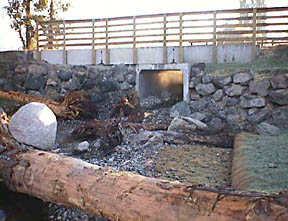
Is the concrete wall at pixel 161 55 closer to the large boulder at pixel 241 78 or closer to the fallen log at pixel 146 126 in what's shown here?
the large boulder at pixel 241 78

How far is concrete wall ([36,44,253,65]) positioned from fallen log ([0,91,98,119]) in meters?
2.73

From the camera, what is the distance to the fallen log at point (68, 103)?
9.16 m

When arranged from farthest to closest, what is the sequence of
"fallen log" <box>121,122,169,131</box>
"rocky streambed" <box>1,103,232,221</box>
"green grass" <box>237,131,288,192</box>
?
"fallen log" <box>121,122,169,131</box>
"green grass" <box>237,131,288,192</box>
"rocky streambed" <box>1,103,232,221</box>

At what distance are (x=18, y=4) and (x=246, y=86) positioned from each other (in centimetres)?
1278

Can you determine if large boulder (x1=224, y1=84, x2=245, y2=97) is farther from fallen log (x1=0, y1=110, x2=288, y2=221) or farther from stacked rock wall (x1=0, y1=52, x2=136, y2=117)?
fallen log (x1=0, y1=110, x2=288, y2=221)

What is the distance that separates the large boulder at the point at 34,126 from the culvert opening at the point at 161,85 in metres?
5.40

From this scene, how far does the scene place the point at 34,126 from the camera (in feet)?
21.1

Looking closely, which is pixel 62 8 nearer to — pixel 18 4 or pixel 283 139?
pixel 18 4

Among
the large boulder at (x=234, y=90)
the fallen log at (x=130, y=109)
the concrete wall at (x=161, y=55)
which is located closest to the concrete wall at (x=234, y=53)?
the concrete wall at (x=161, y=55)

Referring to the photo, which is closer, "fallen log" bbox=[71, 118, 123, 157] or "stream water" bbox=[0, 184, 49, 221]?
"stream water" bbox=[0, 184, 49, 221]

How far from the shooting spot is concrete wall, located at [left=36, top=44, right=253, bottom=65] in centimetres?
1034

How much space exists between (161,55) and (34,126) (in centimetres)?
604

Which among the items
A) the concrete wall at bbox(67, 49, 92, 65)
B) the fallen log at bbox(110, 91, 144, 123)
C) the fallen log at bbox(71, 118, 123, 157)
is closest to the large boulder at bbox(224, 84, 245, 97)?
the fallen log at bbox(110, 91, 144, 123)

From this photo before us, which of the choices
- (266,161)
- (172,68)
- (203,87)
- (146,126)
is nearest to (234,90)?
(203,87)
